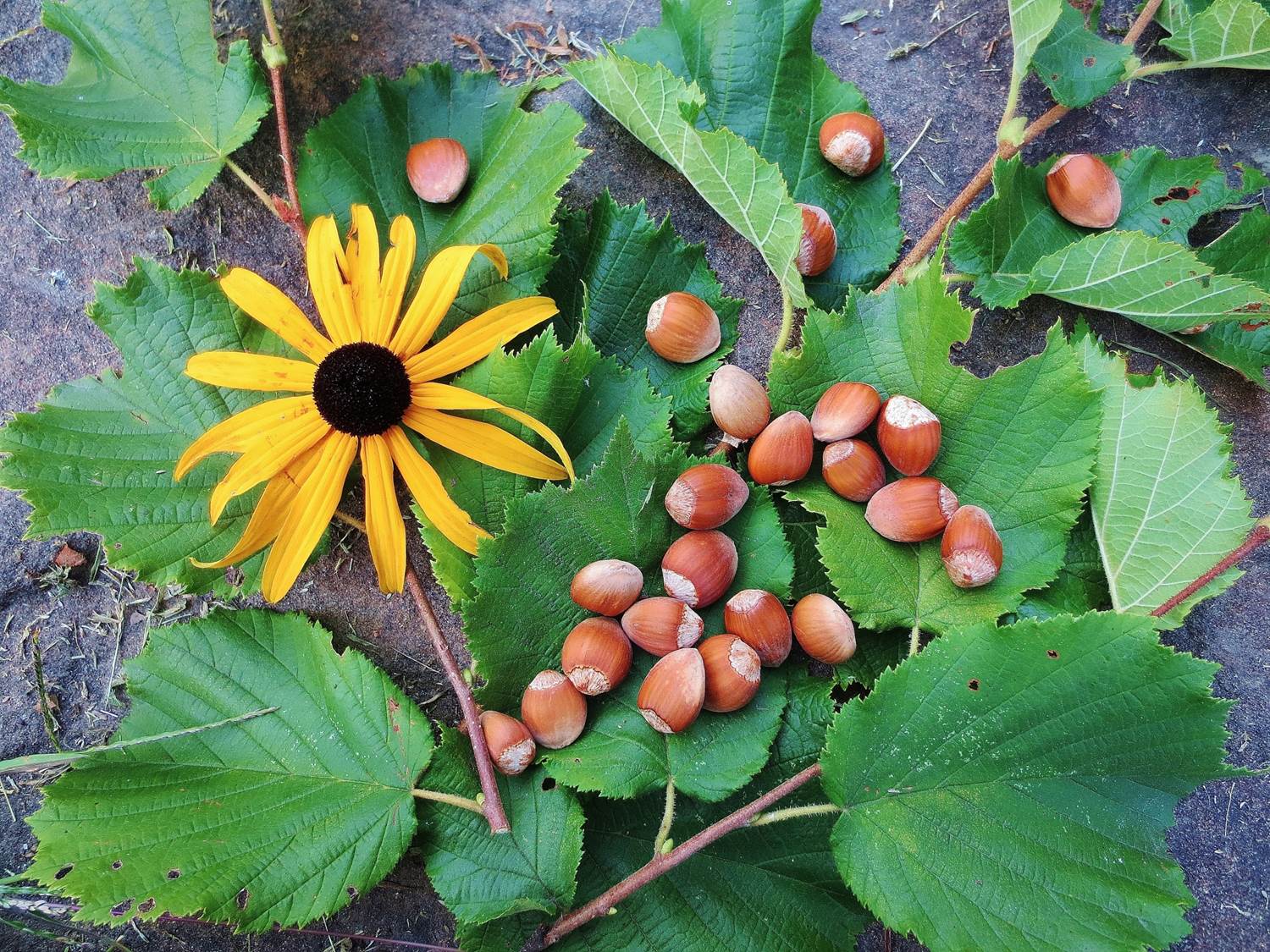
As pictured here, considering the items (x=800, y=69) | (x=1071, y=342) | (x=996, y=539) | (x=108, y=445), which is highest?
(x=800, y=69)

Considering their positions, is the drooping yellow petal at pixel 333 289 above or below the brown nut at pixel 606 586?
above

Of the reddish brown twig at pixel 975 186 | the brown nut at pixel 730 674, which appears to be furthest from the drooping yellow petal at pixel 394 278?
the reddish brown twig at pixel 975 186

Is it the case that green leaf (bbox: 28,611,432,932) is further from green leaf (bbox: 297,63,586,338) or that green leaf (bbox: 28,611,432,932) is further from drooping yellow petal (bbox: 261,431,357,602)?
green leaf (bbox: 297,63,586,338)

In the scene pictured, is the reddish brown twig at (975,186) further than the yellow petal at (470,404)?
Yes

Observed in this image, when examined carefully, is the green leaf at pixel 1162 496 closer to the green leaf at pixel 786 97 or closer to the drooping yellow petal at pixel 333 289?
the green leaf at pixel 786 97

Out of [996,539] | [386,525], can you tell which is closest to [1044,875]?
[996,539]

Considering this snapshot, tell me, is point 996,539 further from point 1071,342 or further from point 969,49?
point 969,49

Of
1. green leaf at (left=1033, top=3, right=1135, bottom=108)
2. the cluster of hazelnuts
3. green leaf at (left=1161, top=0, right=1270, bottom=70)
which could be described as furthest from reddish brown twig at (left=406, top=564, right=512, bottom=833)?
green leaf at (left=1161, top=0, right=1270, bottom=70)
